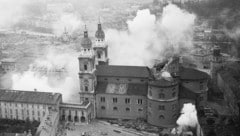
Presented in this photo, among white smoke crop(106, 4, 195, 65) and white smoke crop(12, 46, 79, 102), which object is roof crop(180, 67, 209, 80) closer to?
white smoke crop(106, 4, 195, 65)

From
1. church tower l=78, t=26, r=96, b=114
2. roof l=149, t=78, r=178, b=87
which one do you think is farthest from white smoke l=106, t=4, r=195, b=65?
roof l=149, t=78, r=178, b=87

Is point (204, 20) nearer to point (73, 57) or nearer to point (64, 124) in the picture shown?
point (73, 57)

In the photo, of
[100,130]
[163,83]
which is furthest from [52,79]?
[163,83]

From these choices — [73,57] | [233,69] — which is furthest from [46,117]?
[233,69]

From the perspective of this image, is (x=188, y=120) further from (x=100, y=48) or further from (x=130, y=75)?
(x=100, y=48)

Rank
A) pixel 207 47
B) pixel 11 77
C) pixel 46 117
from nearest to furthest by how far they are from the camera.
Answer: pixel 46 117 → pixel 11 77 → pixel 207 47

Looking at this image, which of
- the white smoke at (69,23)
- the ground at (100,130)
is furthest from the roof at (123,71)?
the white smoke at (69,23)
